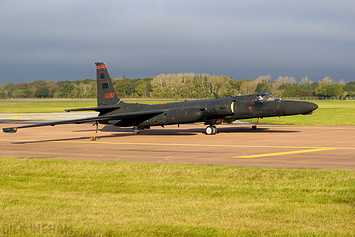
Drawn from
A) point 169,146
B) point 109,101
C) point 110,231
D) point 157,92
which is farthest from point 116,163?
point 157,92

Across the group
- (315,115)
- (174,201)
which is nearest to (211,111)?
(174,201)

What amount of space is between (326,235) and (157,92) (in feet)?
598

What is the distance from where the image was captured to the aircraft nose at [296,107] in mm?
20903

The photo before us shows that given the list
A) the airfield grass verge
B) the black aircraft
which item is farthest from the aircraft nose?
the airfield grass verge

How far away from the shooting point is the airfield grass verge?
5.82 meters

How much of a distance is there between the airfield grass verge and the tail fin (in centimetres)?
1310

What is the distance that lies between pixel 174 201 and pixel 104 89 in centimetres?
1803

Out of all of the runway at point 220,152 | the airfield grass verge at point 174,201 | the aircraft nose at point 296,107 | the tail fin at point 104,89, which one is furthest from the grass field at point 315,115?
the airfield grass verge at point 174,201

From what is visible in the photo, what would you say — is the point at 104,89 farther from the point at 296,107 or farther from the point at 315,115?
the point at 315,115

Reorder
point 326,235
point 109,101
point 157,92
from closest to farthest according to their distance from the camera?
point 326,235
point 109,101
point 157,92

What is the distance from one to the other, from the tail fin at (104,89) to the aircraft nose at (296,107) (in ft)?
35.8

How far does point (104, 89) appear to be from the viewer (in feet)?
80.3

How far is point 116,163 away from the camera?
485 inches

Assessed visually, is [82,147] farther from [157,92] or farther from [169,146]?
[157,92]
